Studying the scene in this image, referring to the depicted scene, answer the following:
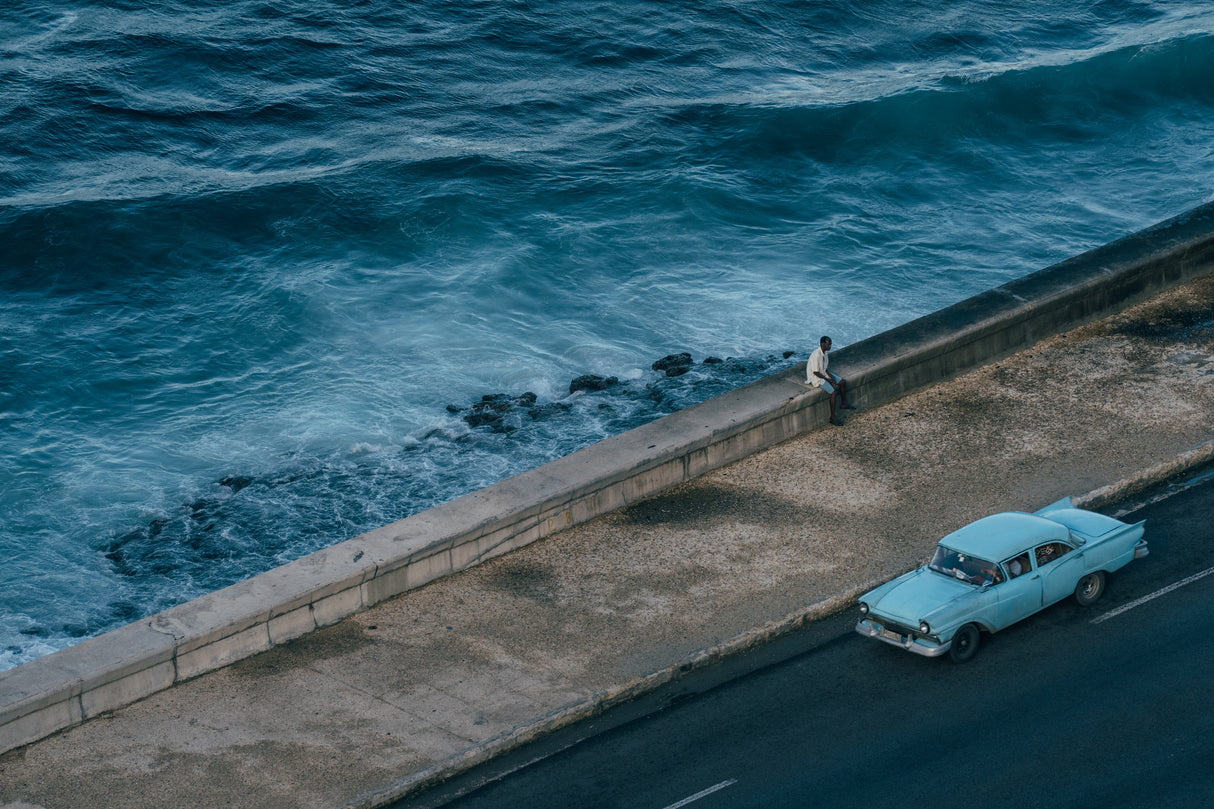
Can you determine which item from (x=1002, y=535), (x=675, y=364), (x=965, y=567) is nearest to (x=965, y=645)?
(x=965, y=567)

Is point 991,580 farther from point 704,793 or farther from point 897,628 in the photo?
point 704,793

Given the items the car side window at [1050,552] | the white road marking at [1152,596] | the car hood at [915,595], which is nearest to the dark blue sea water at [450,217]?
A: the car hood at [915,595]

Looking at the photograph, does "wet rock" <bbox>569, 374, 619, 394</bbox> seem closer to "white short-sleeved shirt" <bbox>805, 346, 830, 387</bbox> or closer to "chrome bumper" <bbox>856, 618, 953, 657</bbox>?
"white short-sleeved shirt" <bbox>805, 346, 830, 387</bbox>

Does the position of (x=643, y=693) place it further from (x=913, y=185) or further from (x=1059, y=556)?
(x=913, y=185)

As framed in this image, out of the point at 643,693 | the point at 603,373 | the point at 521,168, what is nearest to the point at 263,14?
the point at 521,168

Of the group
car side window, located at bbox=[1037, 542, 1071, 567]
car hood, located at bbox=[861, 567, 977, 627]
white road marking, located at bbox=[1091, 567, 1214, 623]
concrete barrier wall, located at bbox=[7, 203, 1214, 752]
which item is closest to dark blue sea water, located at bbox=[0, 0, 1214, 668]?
concrete barrier wall, located at bbox=[7, 203, 1214, 752]
